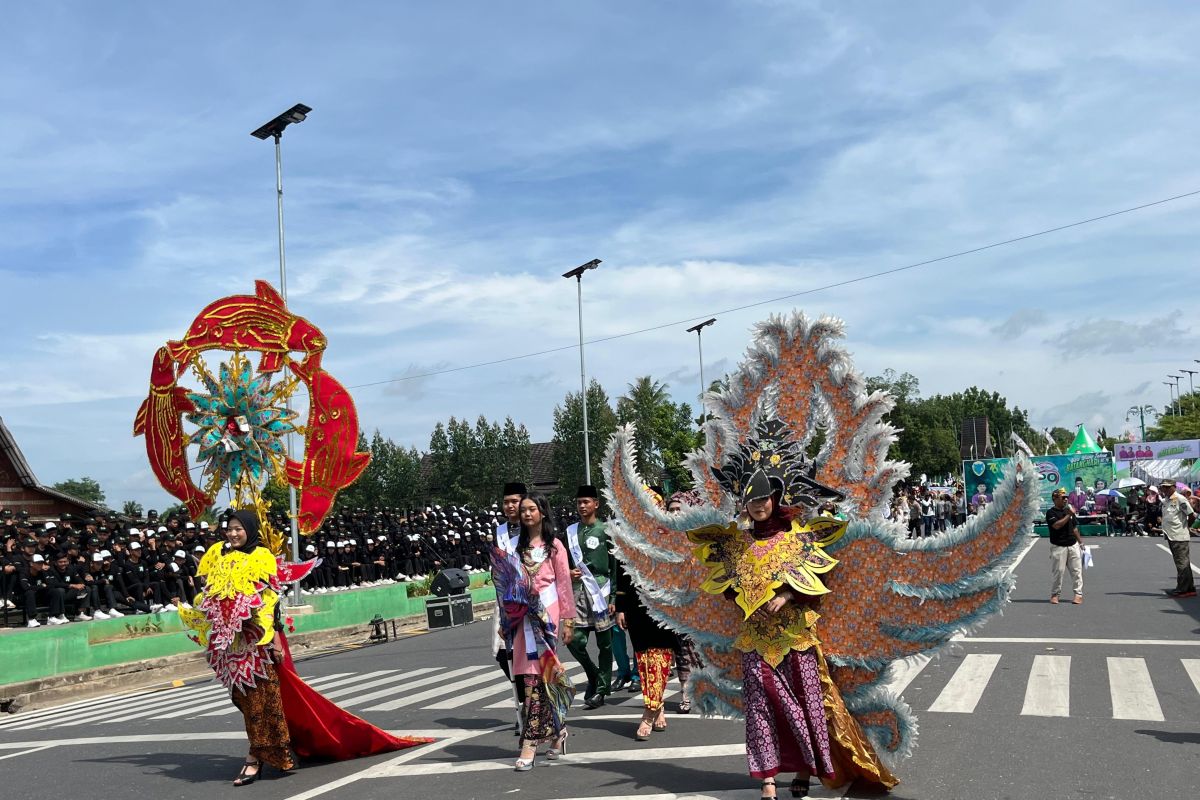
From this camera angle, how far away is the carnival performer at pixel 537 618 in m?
7.45

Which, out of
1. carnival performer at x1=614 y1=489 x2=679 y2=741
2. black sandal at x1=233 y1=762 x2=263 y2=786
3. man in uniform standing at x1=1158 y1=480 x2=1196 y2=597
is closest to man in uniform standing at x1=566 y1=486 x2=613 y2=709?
carnival performer at x1=614 y1=489 x2=679 y2=741

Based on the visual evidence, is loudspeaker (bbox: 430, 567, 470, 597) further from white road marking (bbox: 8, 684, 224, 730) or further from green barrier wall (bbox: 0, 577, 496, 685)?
white road marking (bbox: 8, 684, 224, 730)

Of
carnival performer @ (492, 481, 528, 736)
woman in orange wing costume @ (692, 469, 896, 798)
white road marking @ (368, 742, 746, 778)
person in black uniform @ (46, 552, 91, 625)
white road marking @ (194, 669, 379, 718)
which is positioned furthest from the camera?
person in black uniform @ (46, 552, 91, 625)

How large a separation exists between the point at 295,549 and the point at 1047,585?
14.2 meters

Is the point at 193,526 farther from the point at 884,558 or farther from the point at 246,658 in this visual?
the point at 884,558

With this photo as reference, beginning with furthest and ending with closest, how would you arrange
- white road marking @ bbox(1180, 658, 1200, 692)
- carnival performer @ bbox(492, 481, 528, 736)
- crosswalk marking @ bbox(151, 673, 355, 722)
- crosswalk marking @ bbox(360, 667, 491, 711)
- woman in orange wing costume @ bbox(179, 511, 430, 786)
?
crosswalk marking @ bbox(151, 673, 355, 722) < crosswalk marking @ bbox(360, 667, 491, 711) < white road marking @ bbox(1180, 658, 1200, 692) < carnival performer @ bbox(492, 481, 528, 736) < woman in orange wing costume @ bbox(179, 511, 430, 786)

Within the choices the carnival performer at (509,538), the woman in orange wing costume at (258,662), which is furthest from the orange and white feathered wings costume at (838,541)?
the woman in orange wing costume at (258,662)

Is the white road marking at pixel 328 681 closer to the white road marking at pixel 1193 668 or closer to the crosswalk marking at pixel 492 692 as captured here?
the crosswalk marking at pixel 492 692

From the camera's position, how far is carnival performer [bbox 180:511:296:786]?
299 inches

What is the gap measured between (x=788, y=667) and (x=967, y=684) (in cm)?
444

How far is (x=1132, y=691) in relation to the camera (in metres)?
9.01

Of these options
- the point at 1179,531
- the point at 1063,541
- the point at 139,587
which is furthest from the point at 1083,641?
the point at 139,587

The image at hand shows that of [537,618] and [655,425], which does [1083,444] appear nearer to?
[655,425]

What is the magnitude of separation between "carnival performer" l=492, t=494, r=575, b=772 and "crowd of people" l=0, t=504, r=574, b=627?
8580 mm
